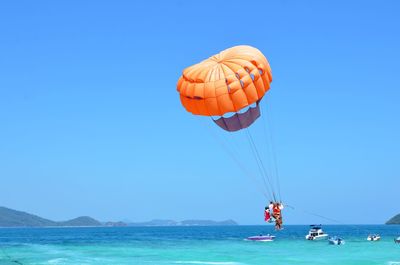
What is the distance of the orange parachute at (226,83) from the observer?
22.2 m

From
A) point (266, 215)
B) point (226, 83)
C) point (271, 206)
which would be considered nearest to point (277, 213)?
point (271, 206)

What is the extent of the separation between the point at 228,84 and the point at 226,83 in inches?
3.4

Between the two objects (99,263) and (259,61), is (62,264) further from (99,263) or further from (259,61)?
(259,61)

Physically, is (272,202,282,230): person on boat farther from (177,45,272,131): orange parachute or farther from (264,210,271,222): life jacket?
(177,45,272,131): orange parachute

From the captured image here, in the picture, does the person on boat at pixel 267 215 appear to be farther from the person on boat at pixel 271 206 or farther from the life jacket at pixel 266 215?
the person on boat at pixel 271 206

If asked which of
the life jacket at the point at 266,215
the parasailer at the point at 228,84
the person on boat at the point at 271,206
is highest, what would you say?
the parasailer at the point at 228,84

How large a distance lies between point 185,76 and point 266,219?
20.4 feet

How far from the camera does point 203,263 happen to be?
44781 millimetres

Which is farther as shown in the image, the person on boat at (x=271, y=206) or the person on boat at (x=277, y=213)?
the person on boat at (x=271, y=206)

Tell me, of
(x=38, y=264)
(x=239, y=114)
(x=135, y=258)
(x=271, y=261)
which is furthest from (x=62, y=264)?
(x=239, y=114)

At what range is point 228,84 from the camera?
22.0 metres

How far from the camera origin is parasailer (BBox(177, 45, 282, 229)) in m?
22.2

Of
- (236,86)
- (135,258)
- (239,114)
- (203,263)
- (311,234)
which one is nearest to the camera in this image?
(236,86)

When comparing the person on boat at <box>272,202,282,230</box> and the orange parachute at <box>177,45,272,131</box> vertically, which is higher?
the orange parachute at <box>177,45,272,131</box>
